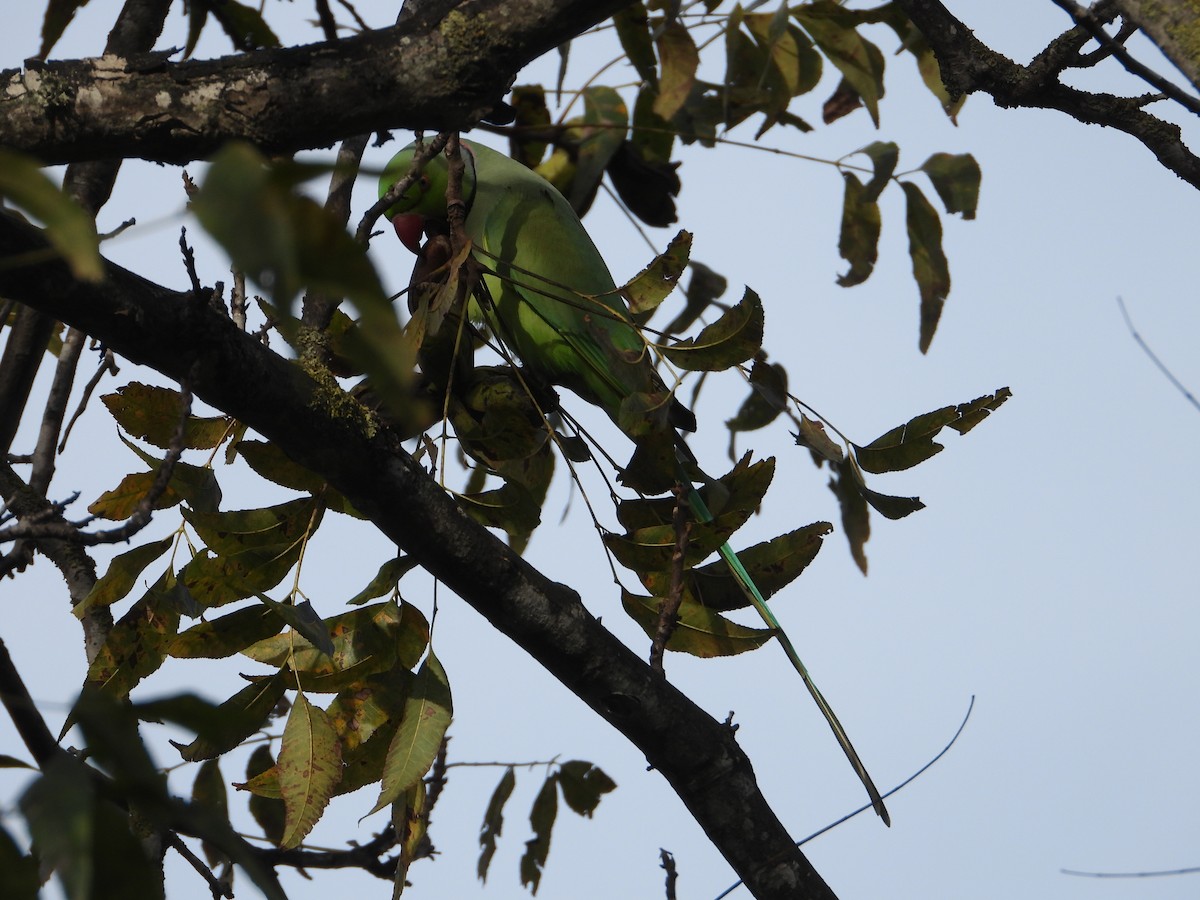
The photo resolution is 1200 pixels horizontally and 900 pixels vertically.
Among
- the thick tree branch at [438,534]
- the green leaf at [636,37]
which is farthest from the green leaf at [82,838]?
the green leaf at [636,37]

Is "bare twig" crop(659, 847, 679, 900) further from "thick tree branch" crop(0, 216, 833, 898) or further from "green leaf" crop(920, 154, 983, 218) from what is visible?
"green leaf" crop(920, 154, 983, 218)

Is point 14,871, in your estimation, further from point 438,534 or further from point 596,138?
point 596,138

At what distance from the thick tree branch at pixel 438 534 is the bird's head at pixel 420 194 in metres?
1.29

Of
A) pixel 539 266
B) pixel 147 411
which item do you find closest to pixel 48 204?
pixel 147 411

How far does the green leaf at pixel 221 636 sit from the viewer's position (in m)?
Answer: 1.37

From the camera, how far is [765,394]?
1.58 meters

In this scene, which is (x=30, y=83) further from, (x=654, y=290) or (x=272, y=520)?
(x=654, y=290)

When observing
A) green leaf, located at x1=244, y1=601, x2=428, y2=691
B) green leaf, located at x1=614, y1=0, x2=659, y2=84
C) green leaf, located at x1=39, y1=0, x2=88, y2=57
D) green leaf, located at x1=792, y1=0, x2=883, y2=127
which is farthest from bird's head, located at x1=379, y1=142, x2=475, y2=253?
green leaf, located at x1=244, y1=601, x2=428, y2=691

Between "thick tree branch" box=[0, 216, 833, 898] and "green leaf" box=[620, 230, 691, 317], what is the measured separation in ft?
1.25

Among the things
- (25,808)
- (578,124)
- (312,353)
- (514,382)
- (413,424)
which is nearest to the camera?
Result: (413,424)

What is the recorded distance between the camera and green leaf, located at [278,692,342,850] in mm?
1296

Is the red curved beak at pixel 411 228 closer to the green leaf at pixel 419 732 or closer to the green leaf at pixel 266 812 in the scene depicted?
the green leaf at pixel 266 812

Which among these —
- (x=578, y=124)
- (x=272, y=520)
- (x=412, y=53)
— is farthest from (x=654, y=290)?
(x=578, y=124)

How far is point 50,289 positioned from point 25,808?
0.59 meters
